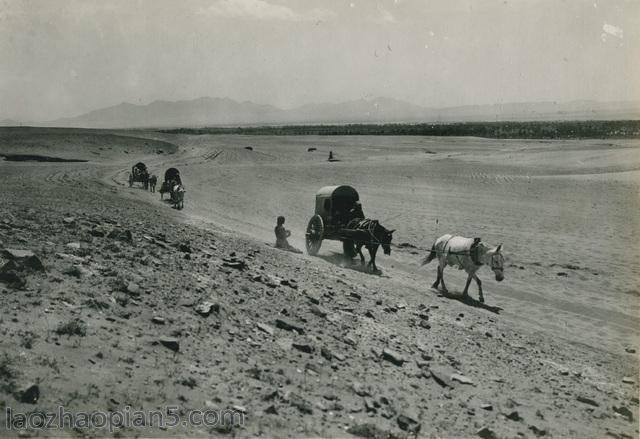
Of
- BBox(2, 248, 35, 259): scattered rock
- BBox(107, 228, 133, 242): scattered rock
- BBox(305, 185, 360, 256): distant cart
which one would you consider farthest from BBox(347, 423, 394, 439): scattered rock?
BBox(305, 185, 360, 256): distant cart

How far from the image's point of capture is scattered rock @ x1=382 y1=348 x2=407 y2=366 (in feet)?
25.9

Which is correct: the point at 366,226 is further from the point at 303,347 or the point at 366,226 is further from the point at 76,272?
the point at 76,272

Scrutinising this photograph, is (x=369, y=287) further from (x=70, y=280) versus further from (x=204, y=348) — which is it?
(x=70, y=280)

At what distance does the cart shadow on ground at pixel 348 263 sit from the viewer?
14.2 meters

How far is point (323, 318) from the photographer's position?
9.00 m

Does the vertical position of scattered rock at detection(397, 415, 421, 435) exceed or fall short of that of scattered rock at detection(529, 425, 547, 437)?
it exceeds it

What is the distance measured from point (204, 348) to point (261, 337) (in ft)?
3.46

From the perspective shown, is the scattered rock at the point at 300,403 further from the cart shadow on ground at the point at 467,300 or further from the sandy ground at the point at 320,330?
the cart shadow on ground at the point at 467,300

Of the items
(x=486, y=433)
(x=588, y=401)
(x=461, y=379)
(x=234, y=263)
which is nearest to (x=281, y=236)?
(x=234, y=263)

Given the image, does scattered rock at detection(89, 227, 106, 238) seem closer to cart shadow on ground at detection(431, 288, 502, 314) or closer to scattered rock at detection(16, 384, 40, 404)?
scattered rock at detection(16, 384, 40, 404)

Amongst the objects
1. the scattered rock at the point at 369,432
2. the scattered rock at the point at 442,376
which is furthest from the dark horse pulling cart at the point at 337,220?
the scattered rock at the point at 369,432

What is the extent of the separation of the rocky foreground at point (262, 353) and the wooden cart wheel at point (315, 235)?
4013 mm

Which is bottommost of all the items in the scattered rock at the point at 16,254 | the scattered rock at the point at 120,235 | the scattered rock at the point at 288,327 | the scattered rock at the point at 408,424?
the scattered rock at the point at 408,424

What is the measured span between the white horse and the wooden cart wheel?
3.54 metres
